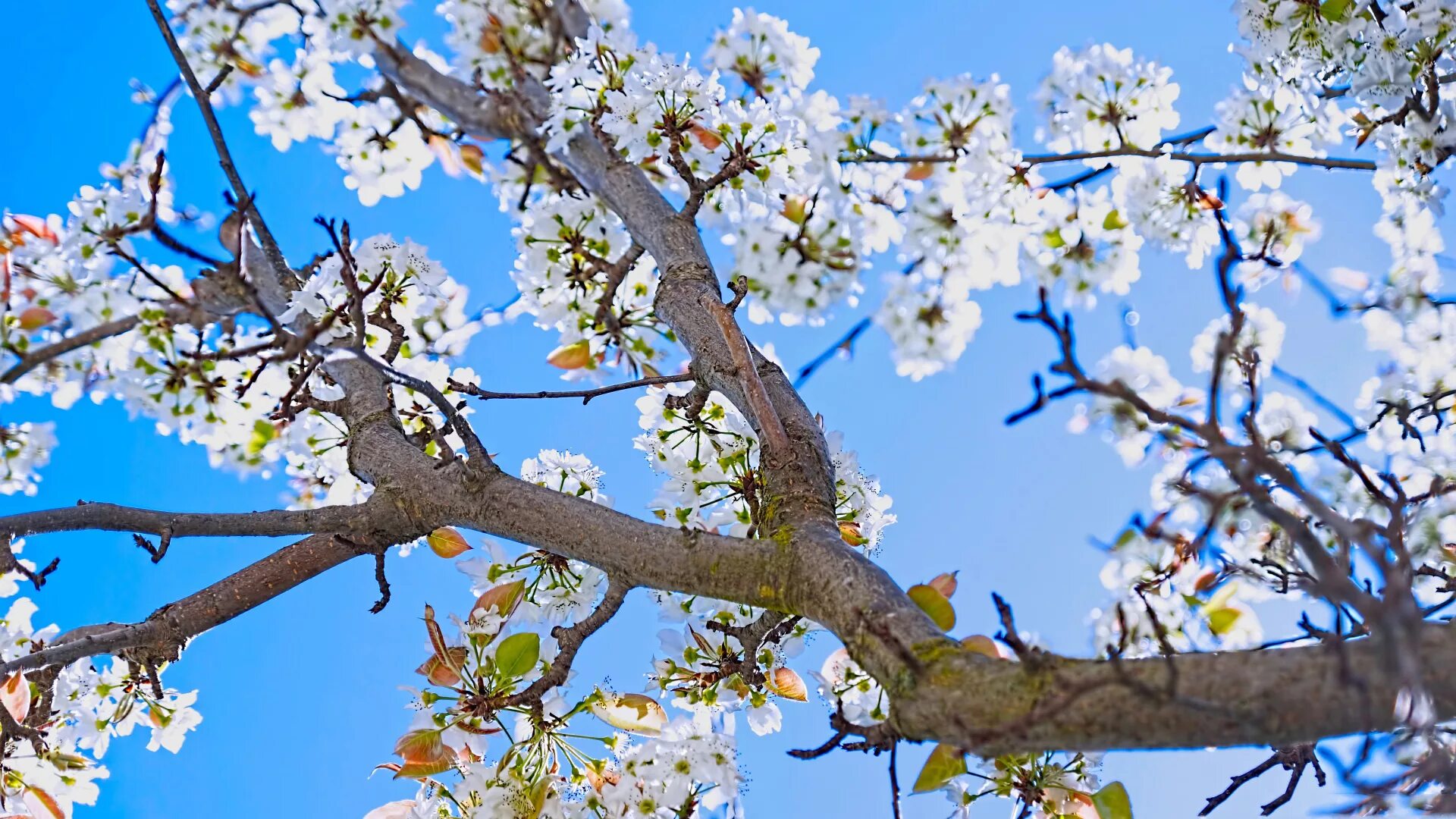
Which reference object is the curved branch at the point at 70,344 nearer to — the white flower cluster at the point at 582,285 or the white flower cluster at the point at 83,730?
the white flower cluster at the point at 83,730

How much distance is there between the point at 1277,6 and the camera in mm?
2156

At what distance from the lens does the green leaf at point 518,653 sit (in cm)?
165

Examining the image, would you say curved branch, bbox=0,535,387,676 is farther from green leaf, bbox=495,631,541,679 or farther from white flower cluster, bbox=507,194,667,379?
white flower cluster, bbox=507,194,667,379

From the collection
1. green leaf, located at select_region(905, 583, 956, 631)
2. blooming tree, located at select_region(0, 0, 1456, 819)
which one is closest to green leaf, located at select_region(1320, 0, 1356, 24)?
blooming tree, located at select_region(0, 0, 1456, 819)

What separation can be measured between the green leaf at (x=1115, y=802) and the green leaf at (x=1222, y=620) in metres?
0.61

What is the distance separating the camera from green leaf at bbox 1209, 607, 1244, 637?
1.82m

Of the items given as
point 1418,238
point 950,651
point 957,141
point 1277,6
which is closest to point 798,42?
point 957,141

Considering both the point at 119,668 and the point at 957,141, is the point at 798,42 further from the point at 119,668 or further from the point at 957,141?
the point at 119,668

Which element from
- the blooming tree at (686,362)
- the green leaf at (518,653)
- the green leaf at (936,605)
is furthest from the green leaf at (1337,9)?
the green leaf at (518,653)

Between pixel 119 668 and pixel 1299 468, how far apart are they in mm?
2783

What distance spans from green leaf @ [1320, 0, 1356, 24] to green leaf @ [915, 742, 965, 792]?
187 cm

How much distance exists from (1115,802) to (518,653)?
40.3 inches

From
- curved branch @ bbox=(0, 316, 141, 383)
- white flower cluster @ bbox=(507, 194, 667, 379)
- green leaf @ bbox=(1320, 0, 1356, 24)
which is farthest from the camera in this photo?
white flower cluster @ bbox=(507, 194, 667, 379)

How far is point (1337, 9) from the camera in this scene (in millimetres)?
2035
